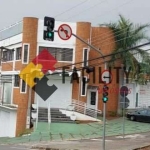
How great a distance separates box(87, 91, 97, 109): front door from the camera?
130ft

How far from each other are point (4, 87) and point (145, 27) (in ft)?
55.1

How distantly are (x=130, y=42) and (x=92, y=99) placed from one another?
23.0ft

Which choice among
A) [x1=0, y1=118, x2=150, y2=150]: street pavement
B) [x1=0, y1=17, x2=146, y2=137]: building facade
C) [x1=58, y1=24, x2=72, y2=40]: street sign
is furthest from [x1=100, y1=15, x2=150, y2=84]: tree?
[x1=58, y1=24, x2=72, y2=40]: street sign

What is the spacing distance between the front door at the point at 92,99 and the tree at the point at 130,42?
413 centimetres

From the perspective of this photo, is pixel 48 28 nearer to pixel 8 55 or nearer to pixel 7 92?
pixel 8 55

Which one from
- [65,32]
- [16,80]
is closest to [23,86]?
[16,80]

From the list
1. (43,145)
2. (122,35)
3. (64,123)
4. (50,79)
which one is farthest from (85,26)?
(43,145)

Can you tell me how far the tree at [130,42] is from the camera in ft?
121

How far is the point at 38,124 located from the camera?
33.0m

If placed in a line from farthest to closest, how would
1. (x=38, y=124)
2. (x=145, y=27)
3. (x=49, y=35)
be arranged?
(x=145, y=27), (x=38, y=124), (x=49, y=35)

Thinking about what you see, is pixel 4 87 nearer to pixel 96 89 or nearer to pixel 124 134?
pixel 96 89

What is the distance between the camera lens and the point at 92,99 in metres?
40.0

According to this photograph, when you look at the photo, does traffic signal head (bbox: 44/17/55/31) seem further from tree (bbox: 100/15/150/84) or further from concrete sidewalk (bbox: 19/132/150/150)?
tree (bbox: 100/15/150/84)

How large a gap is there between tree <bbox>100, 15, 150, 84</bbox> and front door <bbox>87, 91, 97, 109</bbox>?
4.13 meters
